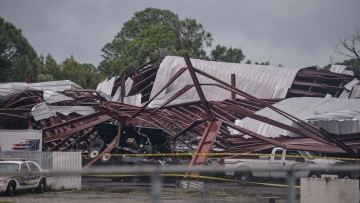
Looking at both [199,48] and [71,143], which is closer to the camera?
[71,143]

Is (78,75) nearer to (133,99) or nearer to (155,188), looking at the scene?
(133,99)

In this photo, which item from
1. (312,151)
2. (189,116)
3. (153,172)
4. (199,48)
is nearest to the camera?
(153,172)

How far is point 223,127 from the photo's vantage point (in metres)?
31.8

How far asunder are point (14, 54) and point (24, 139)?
44.1 meters

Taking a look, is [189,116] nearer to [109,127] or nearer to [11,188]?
[109,127]

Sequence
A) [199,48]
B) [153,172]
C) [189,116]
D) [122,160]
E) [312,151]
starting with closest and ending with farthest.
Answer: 1. [153,172]
2. [312,151]
3. [122,160]
4. [189,116]
5. [199,48]

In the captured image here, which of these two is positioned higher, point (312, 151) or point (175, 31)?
point (175, 31)

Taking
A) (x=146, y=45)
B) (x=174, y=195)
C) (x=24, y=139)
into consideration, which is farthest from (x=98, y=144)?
(x=146, y=45)

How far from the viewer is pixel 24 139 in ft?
96.2

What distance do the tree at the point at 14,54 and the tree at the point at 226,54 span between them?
79.1ft

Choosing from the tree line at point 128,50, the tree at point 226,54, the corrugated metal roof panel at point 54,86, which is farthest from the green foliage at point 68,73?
the corrugated metal roof panel at point 54,86

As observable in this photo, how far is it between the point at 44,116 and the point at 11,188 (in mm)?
26474

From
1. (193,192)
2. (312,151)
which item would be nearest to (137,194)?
(193,192)

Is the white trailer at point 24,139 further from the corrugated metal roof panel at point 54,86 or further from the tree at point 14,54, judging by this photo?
the tree at point 14,54
